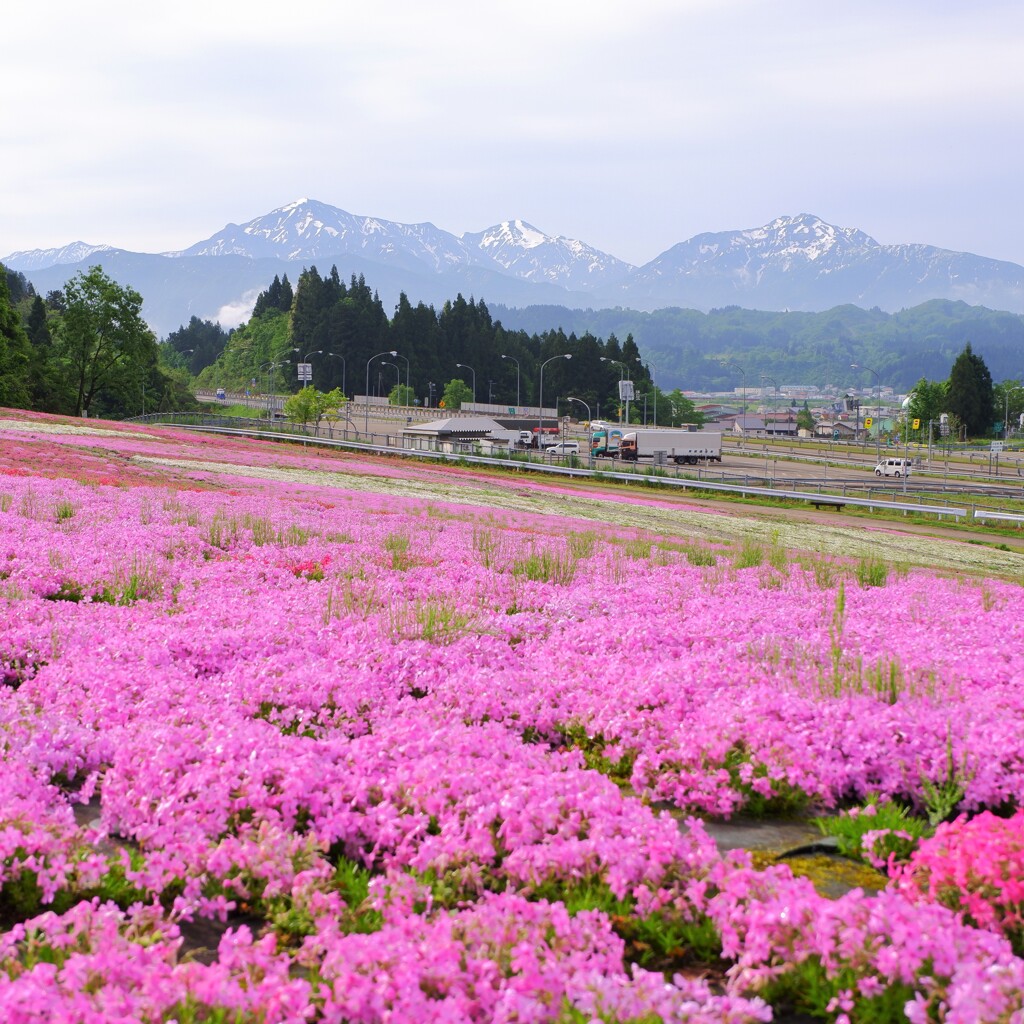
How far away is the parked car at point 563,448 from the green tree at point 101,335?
137ft

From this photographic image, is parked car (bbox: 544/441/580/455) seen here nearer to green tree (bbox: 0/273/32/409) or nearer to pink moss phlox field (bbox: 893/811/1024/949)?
green tree (bbox: 0/273/32/409)

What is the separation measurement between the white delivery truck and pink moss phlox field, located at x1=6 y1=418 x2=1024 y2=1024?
7984 centimetres

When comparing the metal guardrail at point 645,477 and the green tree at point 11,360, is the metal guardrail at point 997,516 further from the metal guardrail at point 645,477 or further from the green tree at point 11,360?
the green tree at point 11,360

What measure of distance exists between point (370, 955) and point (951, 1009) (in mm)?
1997

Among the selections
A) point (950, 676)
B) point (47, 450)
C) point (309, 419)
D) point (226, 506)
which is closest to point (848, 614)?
point (950, 676)

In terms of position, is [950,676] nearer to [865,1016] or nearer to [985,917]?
[985,917]

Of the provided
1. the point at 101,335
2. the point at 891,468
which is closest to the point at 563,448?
the point at 891,468

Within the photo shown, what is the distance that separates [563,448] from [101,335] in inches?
1858

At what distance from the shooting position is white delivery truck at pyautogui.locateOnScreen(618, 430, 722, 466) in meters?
90.8

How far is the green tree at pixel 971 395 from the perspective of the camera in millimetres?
169125

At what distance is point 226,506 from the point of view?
19.2 meters

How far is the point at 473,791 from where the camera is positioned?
549 cm

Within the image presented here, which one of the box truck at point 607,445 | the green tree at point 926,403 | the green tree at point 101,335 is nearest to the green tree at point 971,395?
the green tree at point 926,403

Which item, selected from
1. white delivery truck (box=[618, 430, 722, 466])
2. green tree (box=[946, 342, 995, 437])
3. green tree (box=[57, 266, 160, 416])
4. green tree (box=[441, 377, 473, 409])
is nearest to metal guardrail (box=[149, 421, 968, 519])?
white delivery truck (box=[618, 430, 722, 466])
